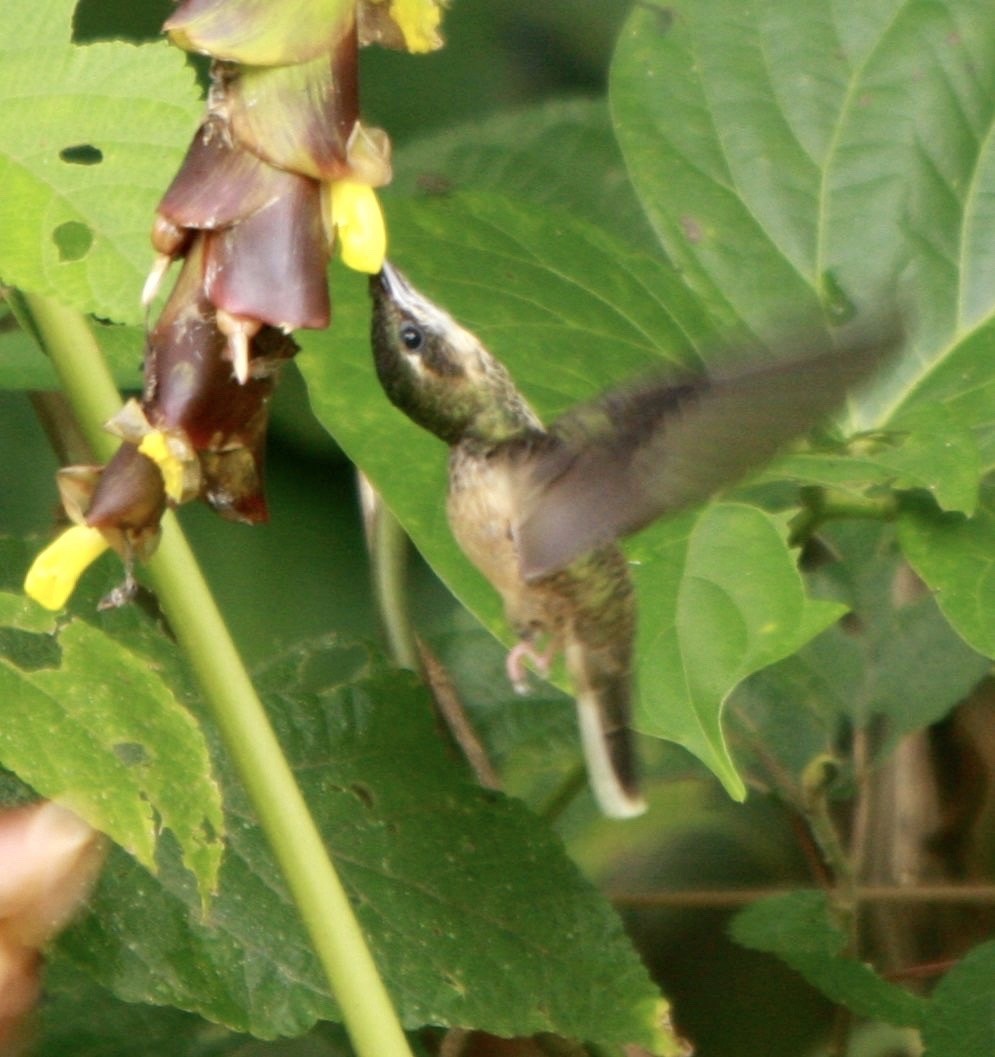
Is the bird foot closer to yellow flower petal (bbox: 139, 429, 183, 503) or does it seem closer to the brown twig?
the brown twig

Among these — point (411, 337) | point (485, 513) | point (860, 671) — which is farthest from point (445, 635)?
point (411, 337)

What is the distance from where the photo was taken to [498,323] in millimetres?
1182

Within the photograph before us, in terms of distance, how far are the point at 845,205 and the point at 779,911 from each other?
0.59 metres

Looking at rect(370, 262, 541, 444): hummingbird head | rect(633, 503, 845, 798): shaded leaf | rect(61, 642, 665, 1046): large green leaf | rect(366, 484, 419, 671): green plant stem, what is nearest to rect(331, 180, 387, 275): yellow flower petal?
rect(370, 262, 541, 444): hummingbird head

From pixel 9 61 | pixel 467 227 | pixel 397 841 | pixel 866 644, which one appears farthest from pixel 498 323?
pixel 866 644

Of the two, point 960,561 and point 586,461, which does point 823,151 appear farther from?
point 586,461

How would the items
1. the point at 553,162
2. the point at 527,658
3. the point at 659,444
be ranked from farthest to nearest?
the point at 553,162 → the point at 527,658 → the point at 659,444

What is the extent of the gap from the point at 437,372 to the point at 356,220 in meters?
0.34

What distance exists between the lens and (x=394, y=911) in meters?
1.11

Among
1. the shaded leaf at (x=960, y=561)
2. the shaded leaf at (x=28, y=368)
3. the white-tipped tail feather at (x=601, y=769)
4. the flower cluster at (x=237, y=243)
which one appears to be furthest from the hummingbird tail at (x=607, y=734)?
the flower cluster at (x=237, y=243)

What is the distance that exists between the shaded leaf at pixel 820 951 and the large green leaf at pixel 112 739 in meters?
0.66

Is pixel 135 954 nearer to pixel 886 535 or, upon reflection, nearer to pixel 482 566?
pixel 482 566

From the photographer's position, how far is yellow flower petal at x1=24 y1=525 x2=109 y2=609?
676 millimetres

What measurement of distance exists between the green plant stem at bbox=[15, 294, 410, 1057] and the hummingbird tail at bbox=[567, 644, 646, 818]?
0.38 m
